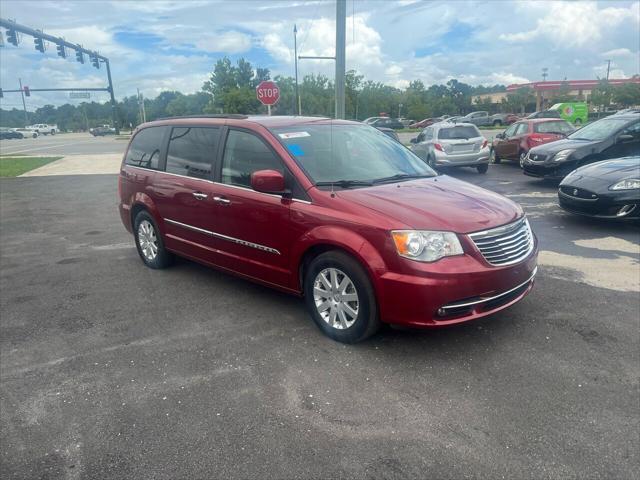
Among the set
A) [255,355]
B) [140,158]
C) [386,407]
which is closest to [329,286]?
[255,355]

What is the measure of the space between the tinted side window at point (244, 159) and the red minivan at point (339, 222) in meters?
0.01

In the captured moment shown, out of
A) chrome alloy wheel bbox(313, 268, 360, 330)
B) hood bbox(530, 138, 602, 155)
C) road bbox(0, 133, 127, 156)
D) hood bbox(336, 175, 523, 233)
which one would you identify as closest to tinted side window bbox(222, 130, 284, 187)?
hood bbox(336, 175, 523, 233)

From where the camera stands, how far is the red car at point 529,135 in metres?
14.7

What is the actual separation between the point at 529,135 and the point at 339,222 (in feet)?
43.4

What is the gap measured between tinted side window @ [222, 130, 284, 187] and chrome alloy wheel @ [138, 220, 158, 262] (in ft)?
5.66

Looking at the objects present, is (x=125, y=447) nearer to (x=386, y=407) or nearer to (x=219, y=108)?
(x=386, y=407)

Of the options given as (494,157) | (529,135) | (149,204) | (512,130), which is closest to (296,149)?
(149,204)

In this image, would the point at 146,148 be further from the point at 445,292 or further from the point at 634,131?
the point at 634,131

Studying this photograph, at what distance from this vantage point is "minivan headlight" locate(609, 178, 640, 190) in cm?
696

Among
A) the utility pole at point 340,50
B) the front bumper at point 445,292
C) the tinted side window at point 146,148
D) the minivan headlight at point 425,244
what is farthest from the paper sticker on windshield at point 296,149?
the utility pole at point 340,50

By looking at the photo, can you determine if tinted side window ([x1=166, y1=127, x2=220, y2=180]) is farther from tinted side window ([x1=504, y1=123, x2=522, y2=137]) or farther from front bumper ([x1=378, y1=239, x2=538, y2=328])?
tinted side window ([x1=504, y1=123, x2=522, y2=137])

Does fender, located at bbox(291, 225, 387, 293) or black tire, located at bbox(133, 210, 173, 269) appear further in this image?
black tire, located at bbox(133, 210, 173, 269)

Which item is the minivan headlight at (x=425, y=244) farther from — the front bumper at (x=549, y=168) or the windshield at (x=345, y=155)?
the front bumper at (x=549, y=168)

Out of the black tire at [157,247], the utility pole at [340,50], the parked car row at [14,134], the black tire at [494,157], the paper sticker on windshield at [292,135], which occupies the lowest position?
the parked car row at [14,134]
